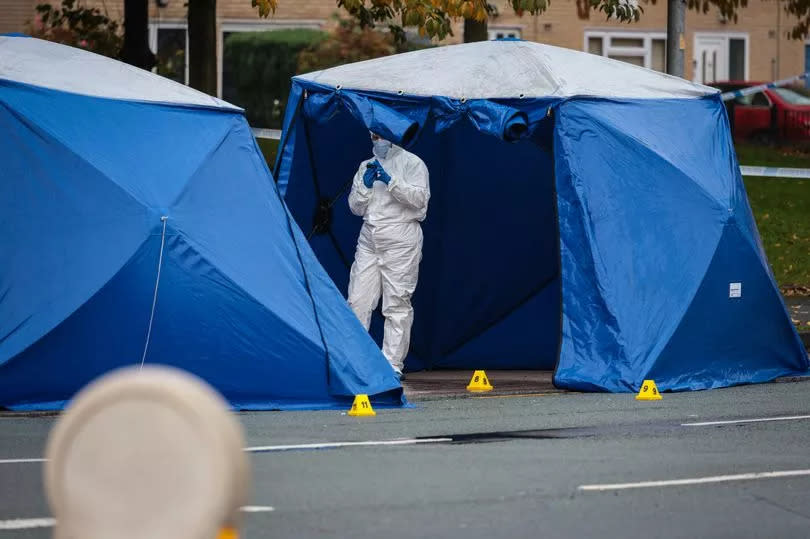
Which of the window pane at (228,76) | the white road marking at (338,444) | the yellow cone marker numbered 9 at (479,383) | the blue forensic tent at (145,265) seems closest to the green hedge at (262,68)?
the window pane at (228,76)

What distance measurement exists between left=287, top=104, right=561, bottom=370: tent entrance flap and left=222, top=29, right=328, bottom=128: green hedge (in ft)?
57.4

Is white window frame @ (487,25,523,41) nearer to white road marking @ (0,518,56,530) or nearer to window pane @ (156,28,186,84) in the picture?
window pane @ (156,28,186,84)

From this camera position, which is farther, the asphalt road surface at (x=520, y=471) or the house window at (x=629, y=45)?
the house window at (x=629, y=45)

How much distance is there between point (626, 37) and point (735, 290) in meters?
22.7

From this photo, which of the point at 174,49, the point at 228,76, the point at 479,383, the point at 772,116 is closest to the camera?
the point at 479,383

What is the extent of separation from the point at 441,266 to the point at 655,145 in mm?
2408

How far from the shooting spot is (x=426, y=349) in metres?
14.2

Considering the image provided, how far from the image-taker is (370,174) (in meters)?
12.4

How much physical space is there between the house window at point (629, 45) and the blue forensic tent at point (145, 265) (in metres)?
23.9

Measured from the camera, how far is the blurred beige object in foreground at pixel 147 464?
3795 mm

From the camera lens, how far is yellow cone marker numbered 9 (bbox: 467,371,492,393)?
483 inches

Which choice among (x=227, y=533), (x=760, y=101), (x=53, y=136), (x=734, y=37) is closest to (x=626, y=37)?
(x=734, y=37)

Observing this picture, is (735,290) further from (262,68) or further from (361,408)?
Answer: (262,68)

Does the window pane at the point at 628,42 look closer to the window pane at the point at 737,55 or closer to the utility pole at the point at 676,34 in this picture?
the window pane at the point at 737,55
